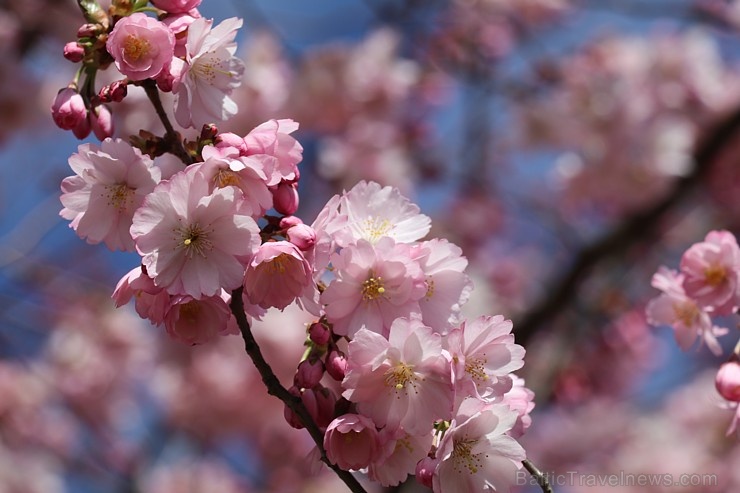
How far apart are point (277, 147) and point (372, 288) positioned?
271mm

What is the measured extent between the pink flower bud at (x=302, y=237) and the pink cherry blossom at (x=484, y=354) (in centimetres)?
25

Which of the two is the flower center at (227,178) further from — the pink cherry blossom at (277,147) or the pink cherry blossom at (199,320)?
the pink cherry blossom at (199,320)

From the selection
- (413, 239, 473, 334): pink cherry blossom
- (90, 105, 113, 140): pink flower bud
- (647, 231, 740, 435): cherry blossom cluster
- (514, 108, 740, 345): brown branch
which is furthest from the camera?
(514, 108, 740, 345): brown branch

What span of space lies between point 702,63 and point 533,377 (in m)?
2.66

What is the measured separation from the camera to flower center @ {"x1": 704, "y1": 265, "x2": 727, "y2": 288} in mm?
1517

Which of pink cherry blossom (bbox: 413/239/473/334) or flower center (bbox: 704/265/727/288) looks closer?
pink cherry blossom (bbox: 413/239/473/334)

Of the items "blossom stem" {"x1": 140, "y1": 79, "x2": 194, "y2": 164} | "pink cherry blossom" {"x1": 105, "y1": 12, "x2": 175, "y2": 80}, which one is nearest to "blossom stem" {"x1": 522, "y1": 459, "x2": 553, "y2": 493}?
"blossom stem" {"x1": 140, "y1": 79, "x2": 194, "y2": 164}

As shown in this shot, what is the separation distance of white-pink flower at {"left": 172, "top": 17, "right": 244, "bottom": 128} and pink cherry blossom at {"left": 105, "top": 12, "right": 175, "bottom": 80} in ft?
0.11

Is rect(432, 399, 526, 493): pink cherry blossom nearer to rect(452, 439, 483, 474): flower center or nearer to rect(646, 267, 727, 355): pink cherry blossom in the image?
rect(452, 439, 483, 474): flower center

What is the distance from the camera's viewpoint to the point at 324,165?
459cm

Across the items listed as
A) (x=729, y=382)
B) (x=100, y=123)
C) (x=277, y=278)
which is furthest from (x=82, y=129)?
(x=729, y=382)

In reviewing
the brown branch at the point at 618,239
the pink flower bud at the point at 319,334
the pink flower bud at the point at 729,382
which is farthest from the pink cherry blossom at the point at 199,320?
the brown branch at the point at 618,239

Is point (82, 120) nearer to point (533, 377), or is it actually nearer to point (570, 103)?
point (533, 377)

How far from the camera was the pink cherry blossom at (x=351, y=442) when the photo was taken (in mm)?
1105
